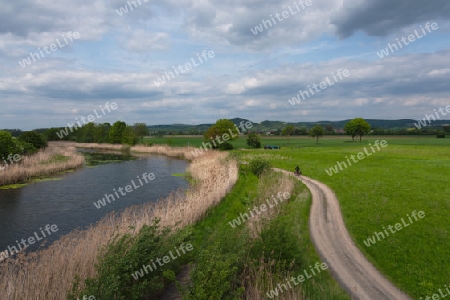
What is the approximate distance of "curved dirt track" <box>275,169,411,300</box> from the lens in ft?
27.4

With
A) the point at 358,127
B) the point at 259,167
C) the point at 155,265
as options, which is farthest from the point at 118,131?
the point at 155,265

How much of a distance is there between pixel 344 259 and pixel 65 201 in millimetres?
18494

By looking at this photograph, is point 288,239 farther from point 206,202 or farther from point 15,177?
point 15,177

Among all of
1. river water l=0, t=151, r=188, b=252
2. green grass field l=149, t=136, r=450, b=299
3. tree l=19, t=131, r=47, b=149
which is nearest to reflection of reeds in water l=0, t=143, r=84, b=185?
river water l=0, t=151, r=188, b=252

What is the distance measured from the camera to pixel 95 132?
9112 cm

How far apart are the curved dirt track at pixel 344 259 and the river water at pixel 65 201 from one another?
11.7m

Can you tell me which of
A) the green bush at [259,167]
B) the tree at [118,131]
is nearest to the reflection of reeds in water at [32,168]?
the green bush at [259,167]

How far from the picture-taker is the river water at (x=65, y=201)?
1564cm

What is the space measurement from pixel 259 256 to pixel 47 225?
41.2 ft

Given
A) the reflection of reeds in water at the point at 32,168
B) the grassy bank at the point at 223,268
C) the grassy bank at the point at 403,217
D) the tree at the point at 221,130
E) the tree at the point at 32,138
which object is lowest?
the grassy bank at the point at 403,217

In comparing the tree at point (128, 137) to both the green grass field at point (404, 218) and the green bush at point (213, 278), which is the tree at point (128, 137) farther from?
the green bush at point (213, 278)

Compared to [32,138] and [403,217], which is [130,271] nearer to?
[403,217]

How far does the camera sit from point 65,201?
21.0 m

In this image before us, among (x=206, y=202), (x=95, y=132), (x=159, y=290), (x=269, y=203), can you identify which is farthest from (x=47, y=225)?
(x=95, y=132)
